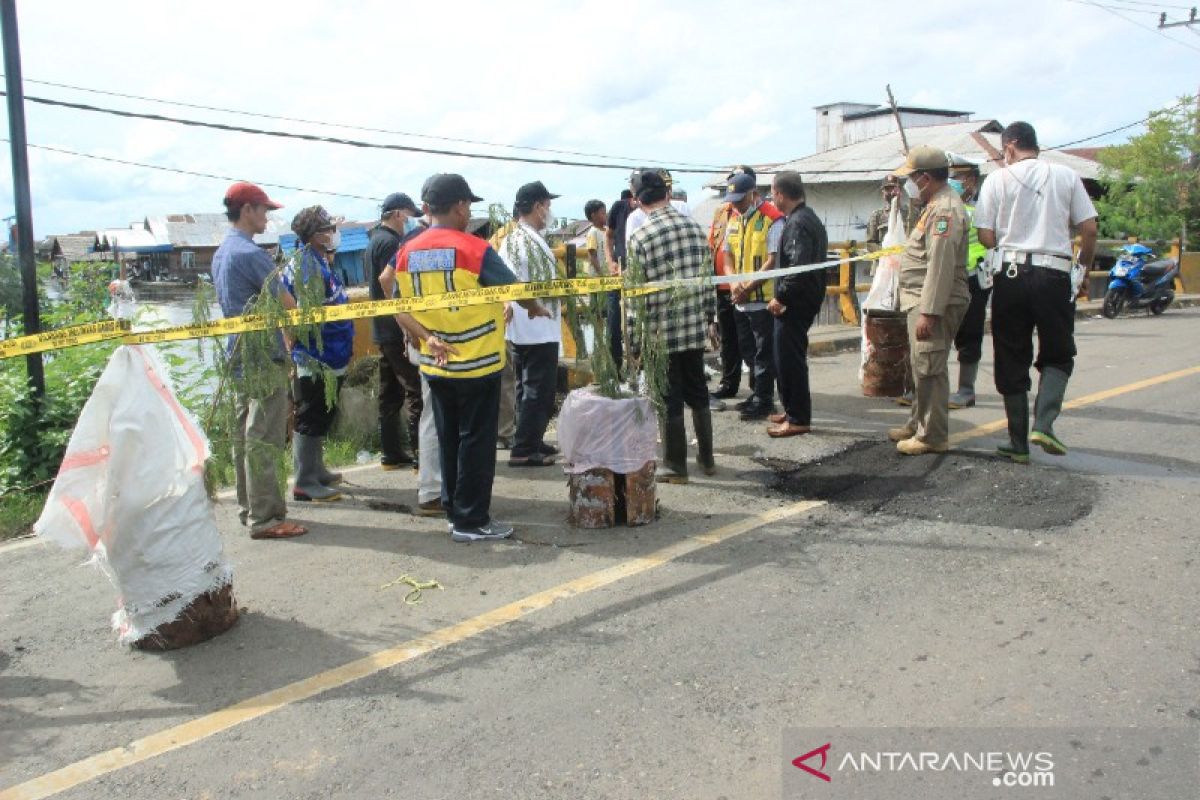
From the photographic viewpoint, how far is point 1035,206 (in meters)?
5.85

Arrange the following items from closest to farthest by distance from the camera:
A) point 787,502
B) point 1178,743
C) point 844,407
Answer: point 1178,743, point 787,502, point 844,407

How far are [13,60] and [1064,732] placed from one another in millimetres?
7225

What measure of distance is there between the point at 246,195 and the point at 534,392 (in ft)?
7.72

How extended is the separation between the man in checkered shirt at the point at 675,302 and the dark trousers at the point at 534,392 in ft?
3.59

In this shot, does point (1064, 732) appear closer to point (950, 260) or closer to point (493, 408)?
point (493, 408)

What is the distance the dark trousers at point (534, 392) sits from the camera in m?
6.71

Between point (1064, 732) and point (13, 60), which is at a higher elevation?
point (13, 60)

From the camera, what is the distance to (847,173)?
29328 mm

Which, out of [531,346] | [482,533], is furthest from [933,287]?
[482,533]

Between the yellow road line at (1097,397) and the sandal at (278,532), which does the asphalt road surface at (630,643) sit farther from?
the yellow road line at (1097,397)

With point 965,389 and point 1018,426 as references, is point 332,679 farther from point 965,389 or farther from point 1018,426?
point 965,389

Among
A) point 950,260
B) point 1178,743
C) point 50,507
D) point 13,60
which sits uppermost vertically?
point 13,60

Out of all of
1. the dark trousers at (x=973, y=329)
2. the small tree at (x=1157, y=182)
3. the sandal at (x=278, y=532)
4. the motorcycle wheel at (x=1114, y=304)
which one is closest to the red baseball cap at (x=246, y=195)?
the sandal at (x=278, y=532)

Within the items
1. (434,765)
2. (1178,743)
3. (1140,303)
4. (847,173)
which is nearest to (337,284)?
(434,765)
